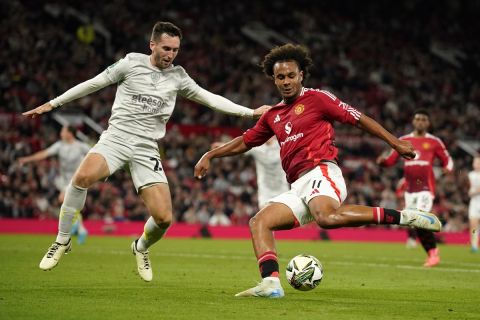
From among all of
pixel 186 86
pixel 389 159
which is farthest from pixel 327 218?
pixel 389 159

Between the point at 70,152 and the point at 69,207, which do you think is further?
the point at 70,152

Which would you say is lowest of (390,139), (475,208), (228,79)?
(475,208)

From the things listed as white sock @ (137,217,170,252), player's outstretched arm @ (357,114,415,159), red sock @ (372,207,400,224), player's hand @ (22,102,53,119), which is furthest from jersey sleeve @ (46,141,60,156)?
red sock @ (372,207,400,224)

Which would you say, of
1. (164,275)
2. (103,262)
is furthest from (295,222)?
(103,262)

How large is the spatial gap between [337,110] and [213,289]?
8.36 feet

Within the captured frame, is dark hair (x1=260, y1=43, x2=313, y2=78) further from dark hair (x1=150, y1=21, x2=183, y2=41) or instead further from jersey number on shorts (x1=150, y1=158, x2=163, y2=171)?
jersey number on shorts (x1=150, y1=158, x2=163, y2=171)

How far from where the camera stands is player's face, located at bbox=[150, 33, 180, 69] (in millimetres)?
9880

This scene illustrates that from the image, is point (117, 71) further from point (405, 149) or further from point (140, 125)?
point (405, 149)

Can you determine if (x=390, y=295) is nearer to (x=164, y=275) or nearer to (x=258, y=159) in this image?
(x=164, y=275)

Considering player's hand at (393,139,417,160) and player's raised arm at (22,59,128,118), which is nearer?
player's hand at (393,139,417,160)

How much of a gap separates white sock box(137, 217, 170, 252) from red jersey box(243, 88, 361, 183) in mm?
1915

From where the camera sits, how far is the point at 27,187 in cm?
2459

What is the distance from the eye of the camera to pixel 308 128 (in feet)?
29.3

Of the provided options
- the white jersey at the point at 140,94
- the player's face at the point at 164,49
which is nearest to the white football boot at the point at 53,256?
the white jersey at the point at 140,94
